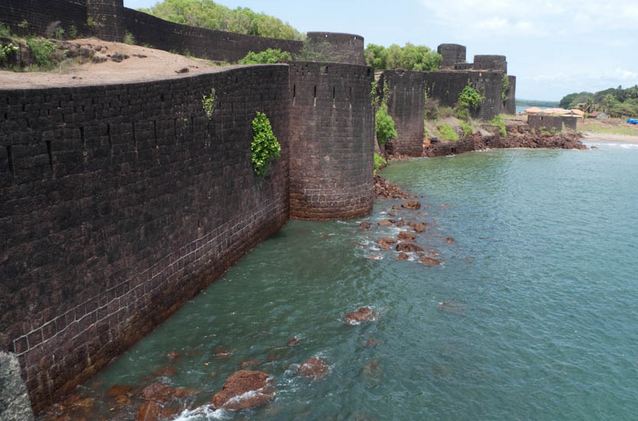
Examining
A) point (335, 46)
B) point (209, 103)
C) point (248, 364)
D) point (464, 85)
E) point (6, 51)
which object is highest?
point (335, 46)

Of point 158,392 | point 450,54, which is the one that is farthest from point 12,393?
point 450,54

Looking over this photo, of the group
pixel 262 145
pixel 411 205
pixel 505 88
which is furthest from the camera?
pixel 505 88

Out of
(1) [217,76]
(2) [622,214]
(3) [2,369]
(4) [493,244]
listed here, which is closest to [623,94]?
(2) [622,214]

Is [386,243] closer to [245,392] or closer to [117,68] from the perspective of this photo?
[245,392]

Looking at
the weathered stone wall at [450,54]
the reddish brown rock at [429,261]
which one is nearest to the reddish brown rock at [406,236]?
the reddish brown rock at [429,261]

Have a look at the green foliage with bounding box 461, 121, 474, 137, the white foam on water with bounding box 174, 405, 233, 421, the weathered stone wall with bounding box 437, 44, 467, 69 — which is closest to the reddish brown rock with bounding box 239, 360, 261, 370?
the white foam on water with bounding box 174, 405, 233, 421

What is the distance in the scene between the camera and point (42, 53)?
17.4 meters

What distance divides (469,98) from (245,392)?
159ft

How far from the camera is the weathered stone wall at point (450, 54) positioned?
212ft

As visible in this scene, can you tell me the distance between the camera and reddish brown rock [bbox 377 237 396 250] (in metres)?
19.8

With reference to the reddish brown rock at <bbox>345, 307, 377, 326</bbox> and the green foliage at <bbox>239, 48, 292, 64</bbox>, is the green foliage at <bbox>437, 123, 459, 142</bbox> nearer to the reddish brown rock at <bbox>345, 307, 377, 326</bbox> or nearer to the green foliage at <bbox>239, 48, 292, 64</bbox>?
the green foliage at <bbox>239, 48, 292, 64</bbox>

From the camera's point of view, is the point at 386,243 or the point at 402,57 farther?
the point at 402,57

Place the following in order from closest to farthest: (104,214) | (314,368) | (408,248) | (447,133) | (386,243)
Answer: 1. (104,214)
2. (314,368)
3. (408,248)
4. (386,243)
5. (447,133)

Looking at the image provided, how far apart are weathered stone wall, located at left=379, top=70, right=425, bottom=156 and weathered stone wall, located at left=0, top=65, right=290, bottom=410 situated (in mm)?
28371
